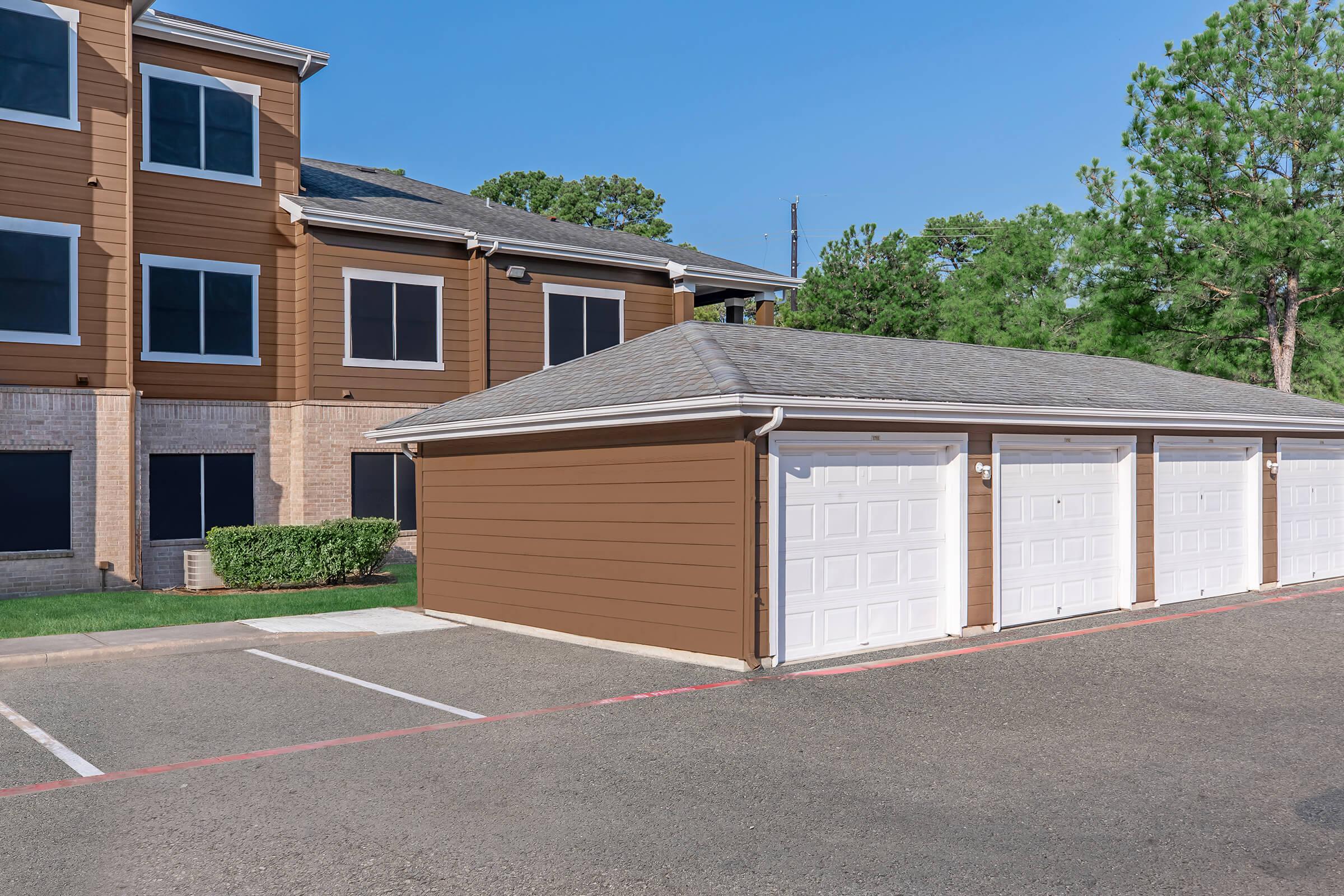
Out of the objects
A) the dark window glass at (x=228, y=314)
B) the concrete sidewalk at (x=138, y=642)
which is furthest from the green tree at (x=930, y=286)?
the concrete sidewalk at (x=138, y=642)

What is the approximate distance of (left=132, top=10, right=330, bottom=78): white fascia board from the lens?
1878cm

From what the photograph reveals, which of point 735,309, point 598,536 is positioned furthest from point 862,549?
point 735,309

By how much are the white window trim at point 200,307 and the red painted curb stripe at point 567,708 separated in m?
12.7

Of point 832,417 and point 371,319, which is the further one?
point 371,319

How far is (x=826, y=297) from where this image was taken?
164ft

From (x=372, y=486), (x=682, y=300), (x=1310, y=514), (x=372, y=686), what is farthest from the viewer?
(x=682, y=300)

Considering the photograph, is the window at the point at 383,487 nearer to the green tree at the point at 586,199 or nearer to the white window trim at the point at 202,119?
the white window trim at the point at 202,119

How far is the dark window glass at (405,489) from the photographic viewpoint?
2089cm

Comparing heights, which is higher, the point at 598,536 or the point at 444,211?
the point at 444,211

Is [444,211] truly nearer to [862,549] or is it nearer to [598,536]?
[598,536]

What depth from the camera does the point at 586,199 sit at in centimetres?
5700

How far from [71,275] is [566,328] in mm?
9131

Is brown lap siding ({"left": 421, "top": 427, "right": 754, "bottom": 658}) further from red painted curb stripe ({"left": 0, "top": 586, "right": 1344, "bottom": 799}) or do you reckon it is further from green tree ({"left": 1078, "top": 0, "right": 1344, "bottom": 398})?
green tree ({"left": 1078, "top": 0, "right": 1344, "bottom": 398})

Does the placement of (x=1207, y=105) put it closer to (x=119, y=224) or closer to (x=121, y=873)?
(x=119, y=224)
